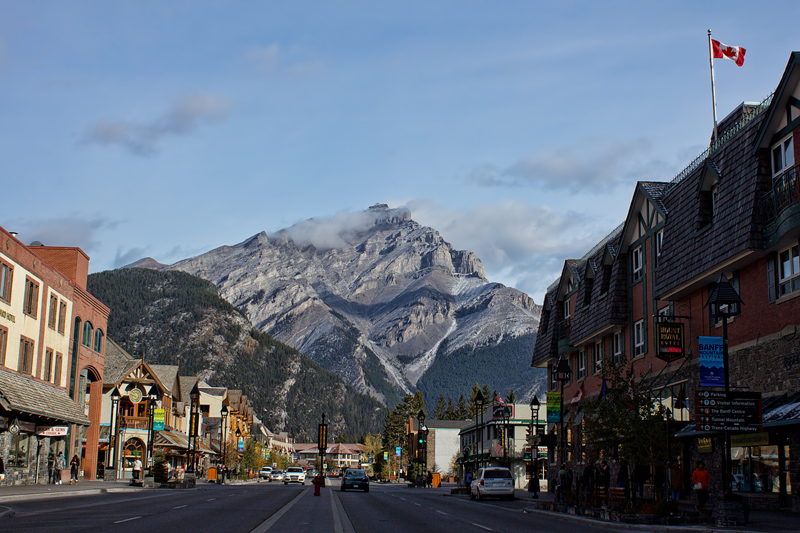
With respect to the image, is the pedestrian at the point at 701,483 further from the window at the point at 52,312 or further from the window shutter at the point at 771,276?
the window at the point at 52,312

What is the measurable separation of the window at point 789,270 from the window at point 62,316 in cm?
4180

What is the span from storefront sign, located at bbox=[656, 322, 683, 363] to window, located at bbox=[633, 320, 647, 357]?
5.99m

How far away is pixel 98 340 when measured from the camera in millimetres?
59562

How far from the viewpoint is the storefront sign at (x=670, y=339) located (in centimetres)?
3325

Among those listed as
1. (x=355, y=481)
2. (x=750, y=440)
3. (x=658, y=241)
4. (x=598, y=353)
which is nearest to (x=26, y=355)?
(x=355, y=481)

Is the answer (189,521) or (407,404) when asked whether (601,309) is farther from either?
(407,404)

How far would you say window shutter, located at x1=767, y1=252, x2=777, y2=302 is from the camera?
2686 cm

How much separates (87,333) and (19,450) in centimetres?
1628

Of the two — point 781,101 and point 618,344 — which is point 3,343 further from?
point 781,101

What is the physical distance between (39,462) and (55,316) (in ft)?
30.0

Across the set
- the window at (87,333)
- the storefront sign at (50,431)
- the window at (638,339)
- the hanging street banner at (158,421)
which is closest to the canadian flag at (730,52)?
the window at (638,339)

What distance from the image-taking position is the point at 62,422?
153 ft

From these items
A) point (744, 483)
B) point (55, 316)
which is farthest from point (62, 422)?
point (744, 483)

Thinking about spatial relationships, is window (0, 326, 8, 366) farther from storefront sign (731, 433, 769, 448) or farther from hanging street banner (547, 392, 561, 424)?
storefront sign (731, 433, 769, 448)
